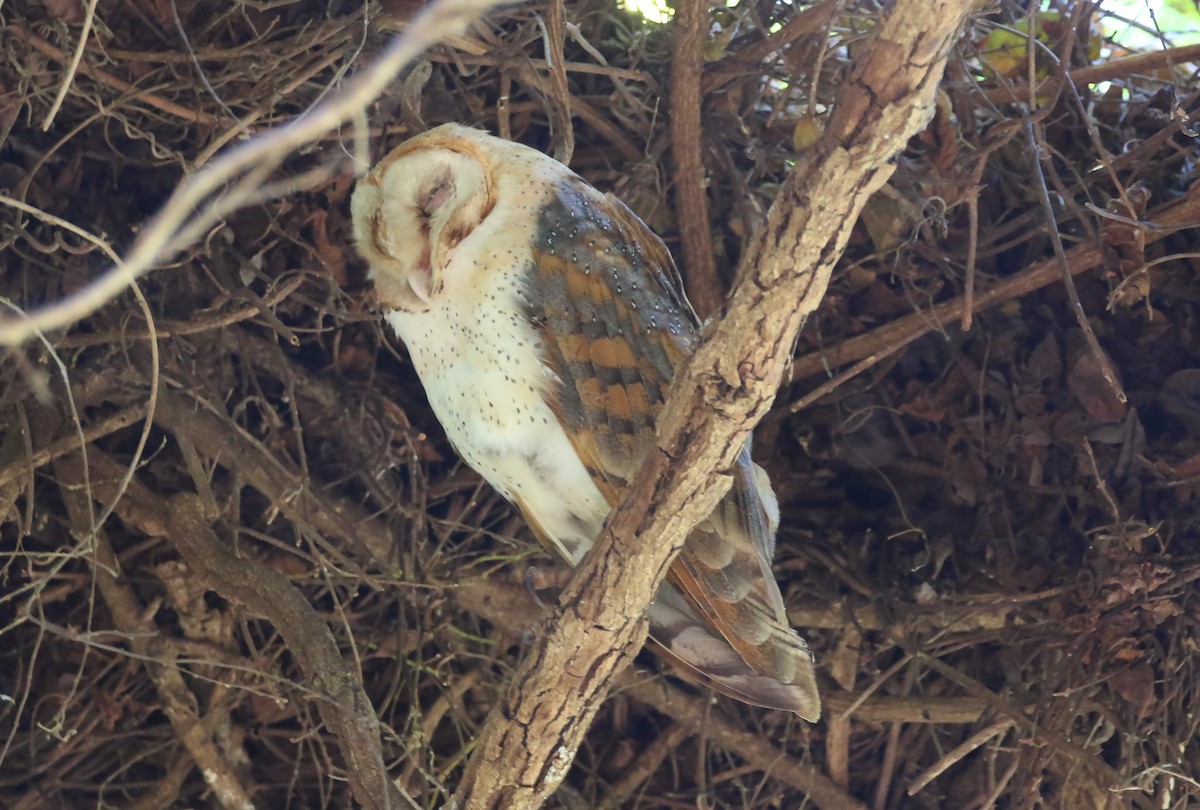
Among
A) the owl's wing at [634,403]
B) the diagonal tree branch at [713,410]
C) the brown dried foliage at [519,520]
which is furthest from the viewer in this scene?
the brown dried foliage at [519,520]

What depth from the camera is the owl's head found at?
53.3 inches

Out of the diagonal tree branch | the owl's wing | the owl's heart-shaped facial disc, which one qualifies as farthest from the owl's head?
the diagonal tree branch

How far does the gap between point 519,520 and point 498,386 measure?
50 cm

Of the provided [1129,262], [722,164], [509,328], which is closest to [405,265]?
[509,328]

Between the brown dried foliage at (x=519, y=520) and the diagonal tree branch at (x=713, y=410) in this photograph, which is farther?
the brown dried foliage at (x=519, y=520)

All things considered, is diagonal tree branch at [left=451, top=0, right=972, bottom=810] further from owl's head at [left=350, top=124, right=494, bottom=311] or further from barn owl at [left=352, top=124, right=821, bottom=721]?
owl's head at [left=350, top=124, right=494, bottom=311]

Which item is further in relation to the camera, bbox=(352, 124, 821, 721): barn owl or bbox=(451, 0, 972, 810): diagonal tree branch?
bbox=(352, 124, 821, 721): barn owl

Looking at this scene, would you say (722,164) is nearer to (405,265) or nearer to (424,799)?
(405,265)

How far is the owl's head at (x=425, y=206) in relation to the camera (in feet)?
4.44

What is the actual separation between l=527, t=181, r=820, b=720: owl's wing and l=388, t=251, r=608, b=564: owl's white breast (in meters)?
0.03

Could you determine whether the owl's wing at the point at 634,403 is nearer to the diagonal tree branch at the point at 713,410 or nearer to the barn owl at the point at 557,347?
the barn owl at the point at 557,347

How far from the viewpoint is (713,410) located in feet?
3.17

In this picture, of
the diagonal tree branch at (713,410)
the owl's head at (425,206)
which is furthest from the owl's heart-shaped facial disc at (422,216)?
the diagonal tree branch at (713,410)

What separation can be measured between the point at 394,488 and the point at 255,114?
0.66 metres
